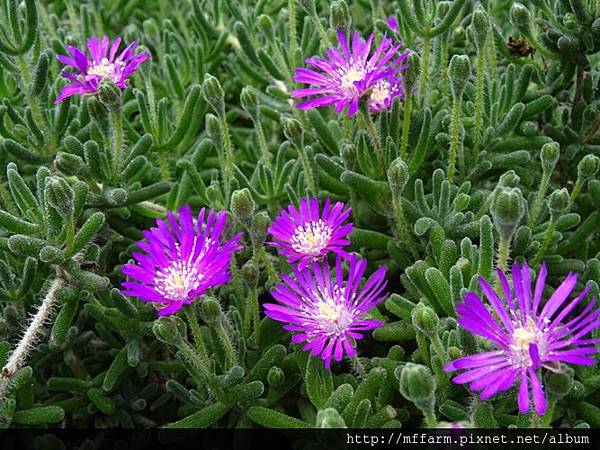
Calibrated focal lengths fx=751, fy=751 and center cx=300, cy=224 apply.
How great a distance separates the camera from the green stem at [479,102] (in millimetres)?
1555

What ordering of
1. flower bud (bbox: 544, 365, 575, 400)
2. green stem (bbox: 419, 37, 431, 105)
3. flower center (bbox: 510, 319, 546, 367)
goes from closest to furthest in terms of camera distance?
flower bud (bbox: 544, 365, 575, 400) → flower center (bbox: 510, 319, 546, 367) → green stem (bbox: 419, 37, 431, 105)

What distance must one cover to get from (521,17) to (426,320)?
78 centimetres

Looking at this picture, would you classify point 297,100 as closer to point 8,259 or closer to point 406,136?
point 406,136

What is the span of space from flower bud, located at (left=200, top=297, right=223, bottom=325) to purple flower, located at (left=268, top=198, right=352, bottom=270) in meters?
0.21

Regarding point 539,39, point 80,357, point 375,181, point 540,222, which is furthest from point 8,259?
point 539,39

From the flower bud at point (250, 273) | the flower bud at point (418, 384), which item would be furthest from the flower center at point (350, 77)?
the flower bud at point (418, 384)

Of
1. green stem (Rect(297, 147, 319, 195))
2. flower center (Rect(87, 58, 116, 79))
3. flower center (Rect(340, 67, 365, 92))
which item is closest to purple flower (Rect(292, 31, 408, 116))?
flower center (Rect(340, 67, 365, 92))

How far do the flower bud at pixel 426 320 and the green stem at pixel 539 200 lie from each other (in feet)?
1.36

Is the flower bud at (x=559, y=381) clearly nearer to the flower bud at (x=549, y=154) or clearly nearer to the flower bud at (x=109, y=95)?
the flower bud at (x=549, y=154)

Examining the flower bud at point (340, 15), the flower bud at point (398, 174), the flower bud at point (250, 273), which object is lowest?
the flower bud at point (250, 273)

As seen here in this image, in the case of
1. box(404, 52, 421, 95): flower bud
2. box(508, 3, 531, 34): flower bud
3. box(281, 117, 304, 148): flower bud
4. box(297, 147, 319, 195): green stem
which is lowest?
box(297, 147, 319, 195): green stem

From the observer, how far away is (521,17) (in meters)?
1.60

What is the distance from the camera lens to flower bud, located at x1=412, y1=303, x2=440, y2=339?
1.18 metres

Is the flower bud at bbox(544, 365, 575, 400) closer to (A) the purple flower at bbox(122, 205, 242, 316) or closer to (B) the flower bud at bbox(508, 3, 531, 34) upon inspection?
(A) the purple flower at bbox(122, 205, 242, 316)
